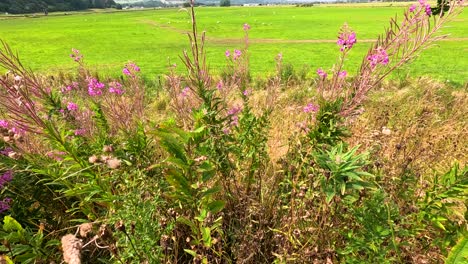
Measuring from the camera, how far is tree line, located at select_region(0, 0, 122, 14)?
96.1 m

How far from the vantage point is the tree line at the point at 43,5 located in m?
96.1

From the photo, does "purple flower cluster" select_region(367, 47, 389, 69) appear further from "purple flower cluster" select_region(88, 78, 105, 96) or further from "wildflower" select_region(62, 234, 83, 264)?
"purple flower cluster" select_region(88, 78, 105, 96)

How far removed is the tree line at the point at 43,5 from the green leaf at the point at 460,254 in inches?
4047

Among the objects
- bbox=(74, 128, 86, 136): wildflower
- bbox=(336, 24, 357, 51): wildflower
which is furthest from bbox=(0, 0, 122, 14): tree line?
bbox=(336, 24, 357, 51): wildflower

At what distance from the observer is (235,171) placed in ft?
8.29

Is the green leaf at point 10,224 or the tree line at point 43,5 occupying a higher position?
the tree line at point 43,5

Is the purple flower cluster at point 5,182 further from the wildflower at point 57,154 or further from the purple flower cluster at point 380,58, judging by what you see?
the purple flower cluster at point 380,58

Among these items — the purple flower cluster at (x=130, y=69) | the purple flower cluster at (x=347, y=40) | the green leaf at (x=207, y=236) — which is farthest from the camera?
the purple flower cluster at (x=130, y=69)

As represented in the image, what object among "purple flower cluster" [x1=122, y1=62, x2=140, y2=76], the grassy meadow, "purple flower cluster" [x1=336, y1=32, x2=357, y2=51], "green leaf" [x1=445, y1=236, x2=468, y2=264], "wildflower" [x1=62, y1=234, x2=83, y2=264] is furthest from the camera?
"purple flower cluster" [x1=122, y1=62, x2=140, y2=76]

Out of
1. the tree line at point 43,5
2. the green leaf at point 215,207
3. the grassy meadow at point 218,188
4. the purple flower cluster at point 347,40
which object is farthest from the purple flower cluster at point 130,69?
the tree line at point 43,5

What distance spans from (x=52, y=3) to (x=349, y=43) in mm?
146303

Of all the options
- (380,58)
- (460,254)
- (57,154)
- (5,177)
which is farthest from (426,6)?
(5,177)

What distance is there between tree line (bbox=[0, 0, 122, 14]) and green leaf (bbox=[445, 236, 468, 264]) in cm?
10280

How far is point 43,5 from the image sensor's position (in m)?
111
